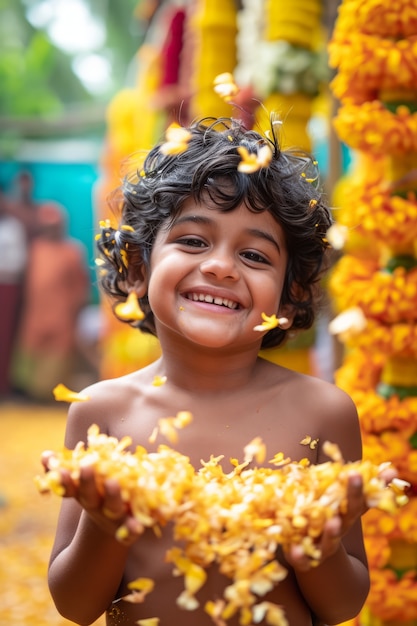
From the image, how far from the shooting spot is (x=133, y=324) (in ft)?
7.06

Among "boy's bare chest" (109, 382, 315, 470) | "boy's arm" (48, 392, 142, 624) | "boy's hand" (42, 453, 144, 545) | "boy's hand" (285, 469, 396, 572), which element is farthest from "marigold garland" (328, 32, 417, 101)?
"boy's hand" (42, 453, 144, 545)

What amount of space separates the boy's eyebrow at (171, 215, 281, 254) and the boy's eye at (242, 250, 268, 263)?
1.4 inches

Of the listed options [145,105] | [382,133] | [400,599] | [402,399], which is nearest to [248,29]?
[145,105]

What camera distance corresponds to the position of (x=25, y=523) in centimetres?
500

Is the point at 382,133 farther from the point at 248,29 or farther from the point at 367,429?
the point at 248,29

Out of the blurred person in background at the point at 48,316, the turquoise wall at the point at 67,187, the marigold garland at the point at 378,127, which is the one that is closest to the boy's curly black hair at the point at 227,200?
the marigold garland at the point at 378,127

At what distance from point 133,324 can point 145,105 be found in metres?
4.66

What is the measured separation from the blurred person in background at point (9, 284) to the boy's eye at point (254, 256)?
327 inches

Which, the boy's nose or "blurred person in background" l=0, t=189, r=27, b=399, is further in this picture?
"blurred person in background" l=0, t=189, r=27, b=399

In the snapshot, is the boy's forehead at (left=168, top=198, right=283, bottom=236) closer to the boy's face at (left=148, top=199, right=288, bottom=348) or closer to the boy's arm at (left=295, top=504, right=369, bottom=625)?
the boy's face at (left=148, top=199, right=288, bottom=348)

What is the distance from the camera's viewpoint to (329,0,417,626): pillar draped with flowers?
7.71ft

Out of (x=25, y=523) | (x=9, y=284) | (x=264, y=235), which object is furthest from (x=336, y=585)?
(x=9, y=284)

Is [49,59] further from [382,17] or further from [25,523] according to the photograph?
[382,17]

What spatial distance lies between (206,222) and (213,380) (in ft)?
1.13
